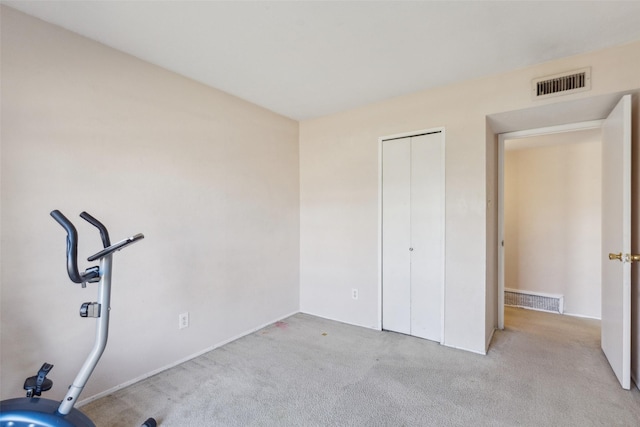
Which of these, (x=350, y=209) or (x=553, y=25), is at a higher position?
(x=553, y=25)

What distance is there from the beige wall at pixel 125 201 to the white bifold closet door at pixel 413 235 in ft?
4.17

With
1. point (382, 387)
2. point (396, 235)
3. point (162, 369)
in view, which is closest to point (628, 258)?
point (396, 235)

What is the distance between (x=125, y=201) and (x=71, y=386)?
1.14 meters

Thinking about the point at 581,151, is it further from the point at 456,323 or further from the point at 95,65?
the point at 95,65

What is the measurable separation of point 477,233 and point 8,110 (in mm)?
3217

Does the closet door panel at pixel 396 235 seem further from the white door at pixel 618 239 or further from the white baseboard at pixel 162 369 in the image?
the white door at pixel 618 239

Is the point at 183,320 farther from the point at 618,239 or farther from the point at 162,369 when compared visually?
the point at 618,239

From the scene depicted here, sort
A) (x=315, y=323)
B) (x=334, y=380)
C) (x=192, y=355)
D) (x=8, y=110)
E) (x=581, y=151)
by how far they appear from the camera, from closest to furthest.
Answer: (x=8, y=110)
(x=334, y=380)
(x=192, y=355)
(x=315, y=323)
(x=581, y=151)

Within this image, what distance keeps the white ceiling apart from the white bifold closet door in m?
0.68

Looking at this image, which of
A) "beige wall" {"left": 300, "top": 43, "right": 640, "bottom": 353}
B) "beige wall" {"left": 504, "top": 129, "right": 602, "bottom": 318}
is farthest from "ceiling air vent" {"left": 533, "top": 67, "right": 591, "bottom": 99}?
"beige wall" {"left": 504, "top": 129, "right": 602, "bottom": 318}

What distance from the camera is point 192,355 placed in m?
2.53

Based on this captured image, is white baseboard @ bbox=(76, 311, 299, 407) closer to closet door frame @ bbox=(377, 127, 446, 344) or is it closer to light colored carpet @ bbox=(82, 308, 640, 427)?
light colored carpet @ bbox=(82, 308, 640, 427)

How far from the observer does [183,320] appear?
8.05 feet

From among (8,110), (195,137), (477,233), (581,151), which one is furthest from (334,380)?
(581,151)
